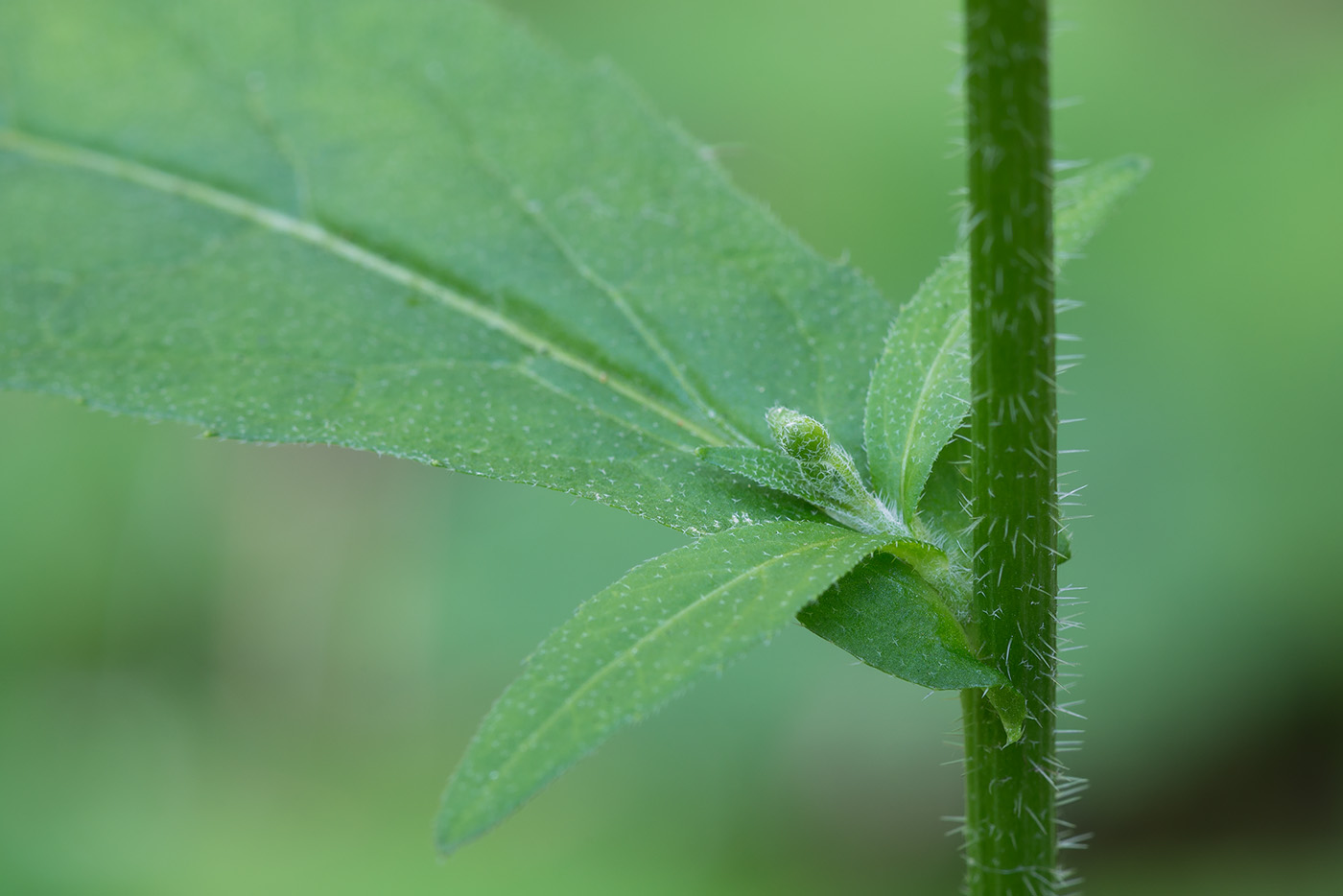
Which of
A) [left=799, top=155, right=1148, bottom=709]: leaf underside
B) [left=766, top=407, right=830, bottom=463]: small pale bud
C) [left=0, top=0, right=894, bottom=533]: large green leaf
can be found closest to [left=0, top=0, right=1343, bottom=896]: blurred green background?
[left=0, top=0, right=894, bottom=533]: large green leaf

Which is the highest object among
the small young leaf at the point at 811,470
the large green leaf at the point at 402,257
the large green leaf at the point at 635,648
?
the large green leaf at the point at 402,257

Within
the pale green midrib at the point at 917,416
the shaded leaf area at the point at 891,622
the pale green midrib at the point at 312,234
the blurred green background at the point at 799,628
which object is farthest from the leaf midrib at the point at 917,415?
the blurred green background at the point at 799,628

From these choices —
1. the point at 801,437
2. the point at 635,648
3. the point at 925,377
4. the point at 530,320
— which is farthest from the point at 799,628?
the point at 635,648

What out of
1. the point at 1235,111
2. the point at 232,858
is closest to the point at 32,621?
the point at 232,858

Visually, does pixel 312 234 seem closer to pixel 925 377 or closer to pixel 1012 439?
pixel 925 377

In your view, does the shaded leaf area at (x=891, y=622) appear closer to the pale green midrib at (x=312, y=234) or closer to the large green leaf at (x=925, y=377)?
the large green leaf at (x=925, y=377)

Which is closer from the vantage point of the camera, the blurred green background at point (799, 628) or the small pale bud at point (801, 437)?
the small pale bud at point (801, 437)

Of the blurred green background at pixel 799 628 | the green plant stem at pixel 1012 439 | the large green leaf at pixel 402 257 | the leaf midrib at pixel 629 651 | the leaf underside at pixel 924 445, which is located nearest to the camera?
the green plant stem at pixel 1012 439

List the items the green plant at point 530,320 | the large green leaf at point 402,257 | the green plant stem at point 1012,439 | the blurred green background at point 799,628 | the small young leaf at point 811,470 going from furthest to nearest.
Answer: the blurred green background at point 799,628 → the large green leaf at point 402,257 → the small young leaf at point 811,470 → the green plant at point 530,320 → the green plant stem at point 1012,439

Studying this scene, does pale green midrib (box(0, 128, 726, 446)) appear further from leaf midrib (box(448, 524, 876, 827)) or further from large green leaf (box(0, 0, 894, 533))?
leaf midrib (box(448, 524, 876, 827))
